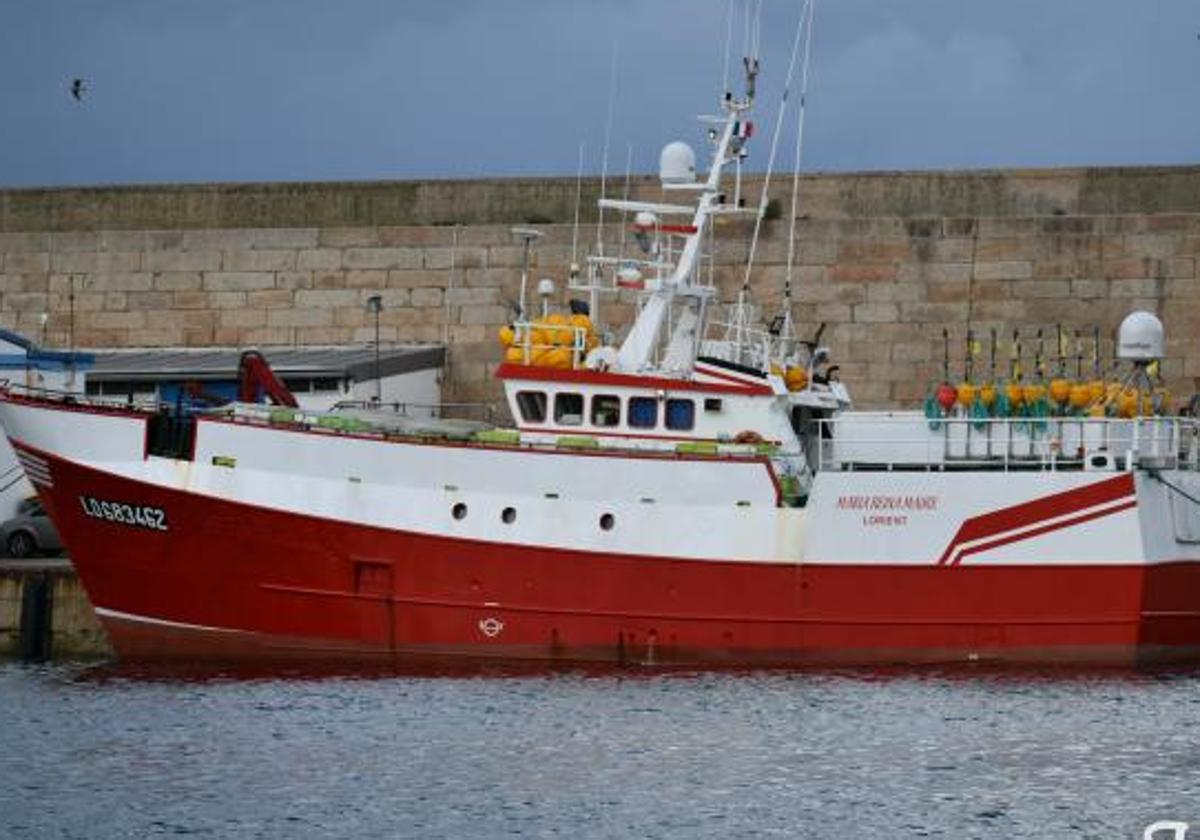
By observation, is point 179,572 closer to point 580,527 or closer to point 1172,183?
point 580,527

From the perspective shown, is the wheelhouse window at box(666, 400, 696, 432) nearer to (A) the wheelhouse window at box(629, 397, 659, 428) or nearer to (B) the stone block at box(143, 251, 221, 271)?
(A) the wheelhouse window at box(629, 397, 659, 428)

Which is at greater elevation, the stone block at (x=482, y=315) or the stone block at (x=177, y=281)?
the stone block at (x=177, y=281)

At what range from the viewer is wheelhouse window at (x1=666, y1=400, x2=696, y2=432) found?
35.7 meters

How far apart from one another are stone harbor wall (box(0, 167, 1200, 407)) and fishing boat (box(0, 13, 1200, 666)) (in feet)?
26.4

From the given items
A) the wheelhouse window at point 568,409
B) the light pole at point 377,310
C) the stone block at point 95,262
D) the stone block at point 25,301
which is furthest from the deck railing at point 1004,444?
the stone block at point 25,301

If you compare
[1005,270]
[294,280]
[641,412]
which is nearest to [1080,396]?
[641,412]

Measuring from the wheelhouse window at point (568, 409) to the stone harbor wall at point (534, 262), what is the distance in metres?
9.06

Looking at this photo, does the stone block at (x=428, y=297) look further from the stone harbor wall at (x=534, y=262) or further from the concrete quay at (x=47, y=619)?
the concrete quay at (x=47, y=619)

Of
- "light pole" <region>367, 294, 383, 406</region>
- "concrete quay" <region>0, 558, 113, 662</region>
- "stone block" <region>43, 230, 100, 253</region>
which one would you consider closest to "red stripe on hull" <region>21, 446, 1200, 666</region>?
"concrete quay" <region>0, 558, 113, 662</region>

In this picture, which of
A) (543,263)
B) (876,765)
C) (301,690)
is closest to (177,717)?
(301,690)

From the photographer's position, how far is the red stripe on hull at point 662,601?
35062 mm

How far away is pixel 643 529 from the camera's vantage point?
3500 centimetres

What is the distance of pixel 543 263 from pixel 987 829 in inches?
788

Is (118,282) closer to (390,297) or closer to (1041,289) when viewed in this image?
(390,297)
